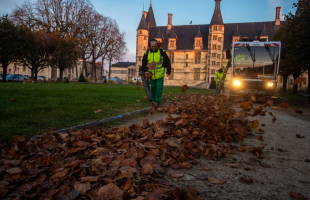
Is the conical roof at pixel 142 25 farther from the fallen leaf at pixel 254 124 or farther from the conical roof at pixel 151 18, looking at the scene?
the fallen leaf at pixel 254 124

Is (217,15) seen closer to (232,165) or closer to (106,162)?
(232,165)

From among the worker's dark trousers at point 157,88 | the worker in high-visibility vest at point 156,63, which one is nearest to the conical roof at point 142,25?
the worker's dark trousers at point 157,88

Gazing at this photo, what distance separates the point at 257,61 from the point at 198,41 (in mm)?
→ 52681

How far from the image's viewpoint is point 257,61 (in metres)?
12.3

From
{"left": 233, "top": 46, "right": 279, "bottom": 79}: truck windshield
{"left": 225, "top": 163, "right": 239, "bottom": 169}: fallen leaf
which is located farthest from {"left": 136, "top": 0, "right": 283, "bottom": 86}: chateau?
{"left": 225, "top": 163, "right": 239, "bottom": 169}: fallen leaf

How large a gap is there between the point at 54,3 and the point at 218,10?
136 ft

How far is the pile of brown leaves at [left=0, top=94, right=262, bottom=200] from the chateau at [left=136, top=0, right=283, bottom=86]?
56.0 m

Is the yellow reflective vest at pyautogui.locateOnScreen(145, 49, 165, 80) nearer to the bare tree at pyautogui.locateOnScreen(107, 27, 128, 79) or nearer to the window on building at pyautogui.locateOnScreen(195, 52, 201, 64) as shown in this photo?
the bare tree at pyautogui.locateOnScreen(107, 27, 128, 79)

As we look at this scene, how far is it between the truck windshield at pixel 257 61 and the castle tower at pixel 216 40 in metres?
48.0

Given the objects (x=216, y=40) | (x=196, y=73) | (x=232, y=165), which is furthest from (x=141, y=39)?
(x=232, y=165)

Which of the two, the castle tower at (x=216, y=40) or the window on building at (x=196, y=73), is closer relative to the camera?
the castle tower at (x=216, y=40)

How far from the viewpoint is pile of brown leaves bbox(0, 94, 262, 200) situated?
80.5 inches

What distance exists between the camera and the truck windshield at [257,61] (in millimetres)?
12211

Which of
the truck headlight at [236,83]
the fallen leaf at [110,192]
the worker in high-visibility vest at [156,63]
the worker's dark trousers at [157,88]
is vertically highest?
the worker in high-visibility vest at [156,63]
